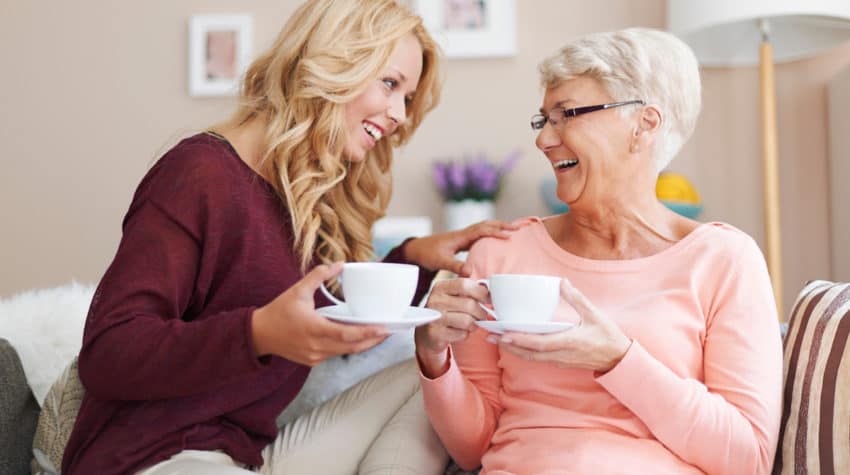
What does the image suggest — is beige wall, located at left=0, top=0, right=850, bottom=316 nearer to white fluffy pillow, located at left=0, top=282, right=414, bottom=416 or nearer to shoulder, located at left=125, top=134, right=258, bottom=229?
white fluffy pillow, located at left=0, top=282, right=414, bottom=416

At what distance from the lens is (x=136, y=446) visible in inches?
46.8

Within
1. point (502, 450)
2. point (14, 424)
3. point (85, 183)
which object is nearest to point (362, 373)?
point (502, 450)

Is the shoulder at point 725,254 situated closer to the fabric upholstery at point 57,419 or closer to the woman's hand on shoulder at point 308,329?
the woman's hand on shoulder at point 308,329

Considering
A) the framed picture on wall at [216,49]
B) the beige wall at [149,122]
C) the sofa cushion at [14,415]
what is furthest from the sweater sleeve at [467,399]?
the framed picture on wall at [216,49]

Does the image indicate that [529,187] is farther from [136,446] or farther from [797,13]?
[136,446]

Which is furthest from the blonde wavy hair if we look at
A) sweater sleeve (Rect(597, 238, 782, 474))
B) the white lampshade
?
the white lampshade

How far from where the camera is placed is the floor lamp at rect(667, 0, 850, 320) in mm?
2375

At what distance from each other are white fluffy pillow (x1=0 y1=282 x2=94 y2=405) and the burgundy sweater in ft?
1.07

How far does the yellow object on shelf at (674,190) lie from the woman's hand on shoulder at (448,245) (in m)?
1.21

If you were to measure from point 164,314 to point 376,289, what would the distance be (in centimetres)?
38

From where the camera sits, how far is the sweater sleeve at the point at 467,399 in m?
1.24

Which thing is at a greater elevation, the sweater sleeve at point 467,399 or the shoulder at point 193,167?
the shoulder at point 193,167

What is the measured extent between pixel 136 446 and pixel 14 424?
0.41m

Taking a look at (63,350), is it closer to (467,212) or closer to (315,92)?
(315,92)
